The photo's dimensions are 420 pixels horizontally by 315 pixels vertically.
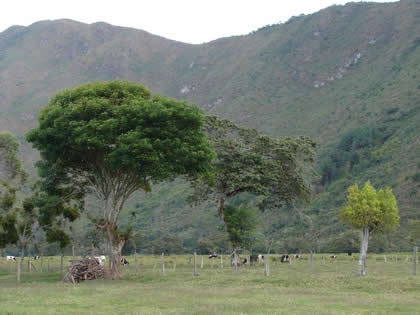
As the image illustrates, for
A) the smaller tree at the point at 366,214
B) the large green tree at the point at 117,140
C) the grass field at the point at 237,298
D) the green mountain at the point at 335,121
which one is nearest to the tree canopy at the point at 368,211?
the smaller tree at the point at 366,214

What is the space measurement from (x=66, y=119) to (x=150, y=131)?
5.72 metres

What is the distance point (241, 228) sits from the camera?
48.9 metres

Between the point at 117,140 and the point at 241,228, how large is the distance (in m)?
17.6

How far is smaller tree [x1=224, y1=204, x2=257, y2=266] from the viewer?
4844 centimetres

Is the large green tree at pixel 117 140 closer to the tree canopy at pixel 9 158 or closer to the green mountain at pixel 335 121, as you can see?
the tree canopy at pixel 9 158

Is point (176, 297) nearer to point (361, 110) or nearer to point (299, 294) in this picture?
point (299, 294)

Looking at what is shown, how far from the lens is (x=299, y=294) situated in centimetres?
2531

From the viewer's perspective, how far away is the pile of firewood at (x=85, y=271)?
120 ft

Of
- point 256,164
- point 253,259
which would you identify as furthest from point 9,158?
point 253,259

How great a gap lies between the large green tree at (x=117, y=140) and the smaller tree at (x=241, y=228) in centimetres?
1041

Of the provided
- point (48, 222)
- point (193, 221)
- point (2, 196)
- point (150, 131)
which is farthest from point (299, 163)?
point (193, 221)

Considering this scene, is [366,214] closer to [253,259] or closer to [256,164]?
[256,164]

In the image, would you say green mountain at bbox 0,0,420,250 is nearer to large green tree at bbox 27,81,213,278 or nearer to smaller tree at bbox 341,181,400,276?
smaller tree at bbox 341,181,400,276

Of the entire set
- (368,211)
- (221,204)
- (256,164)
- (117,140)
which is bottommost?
(368,211)
